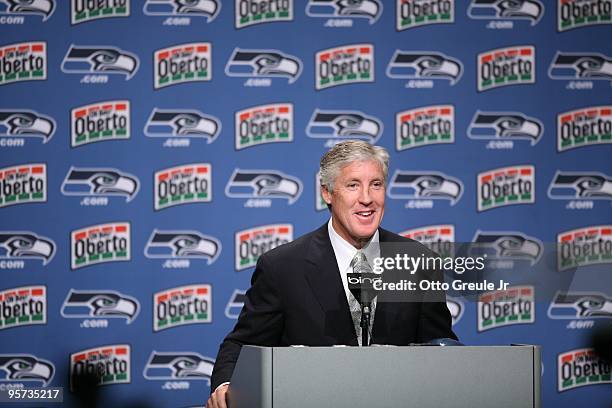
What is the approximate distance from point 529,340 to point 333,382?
294 cm

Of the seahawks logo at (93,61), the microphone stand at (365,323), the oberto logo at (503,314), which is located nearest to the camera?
the microphone stand at (365,323)

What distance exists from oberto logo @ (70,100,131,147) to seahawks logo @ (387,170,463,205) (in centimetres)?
135

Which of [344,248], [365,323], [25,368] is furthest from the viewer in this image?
[25,368]

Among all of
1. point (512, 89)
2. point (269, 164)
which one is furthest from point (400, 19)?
point (269, 164)

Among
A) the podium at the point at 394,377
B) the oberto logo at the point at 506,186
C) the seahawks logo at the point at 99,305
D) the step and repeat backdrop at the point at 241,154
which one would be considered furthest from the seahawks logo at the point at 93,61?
the podium at the point at 394,377

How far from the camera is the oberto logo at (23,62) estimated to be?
15.0ft

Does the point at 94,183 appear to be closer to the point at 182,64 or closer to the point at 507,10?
the point at 182,64

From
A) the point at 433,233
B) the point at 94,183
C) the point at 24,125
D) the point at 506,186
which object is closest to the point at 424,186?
the point at 433,233

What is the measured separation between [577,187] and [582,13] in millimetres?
907

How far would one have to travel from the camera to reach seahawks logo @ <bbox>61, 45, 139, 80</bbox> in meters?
4.61

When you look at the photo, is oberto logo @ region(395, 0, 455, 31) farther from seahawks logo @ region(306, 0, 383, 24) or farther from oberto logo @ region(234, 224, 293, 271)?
oberto logo @ region(234, 224, 293, 271)

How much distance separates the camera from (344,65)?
4.73 meters

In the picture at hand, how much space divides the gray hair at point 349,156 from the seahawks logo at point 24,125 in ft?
7.28

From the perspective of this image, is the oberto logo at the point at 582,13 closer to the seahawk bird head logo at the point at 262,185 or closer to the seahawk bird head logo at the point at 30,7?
the seahawk bird head logo at the point at 262,185
